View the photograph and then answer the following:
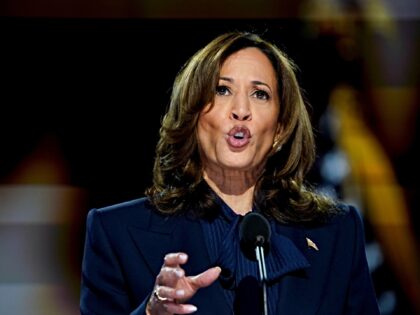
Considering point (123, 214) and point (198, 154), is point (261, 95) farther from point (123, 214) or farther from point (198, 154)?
point (123, 214)

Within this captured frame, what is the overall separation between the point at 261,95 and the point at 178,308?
700mm

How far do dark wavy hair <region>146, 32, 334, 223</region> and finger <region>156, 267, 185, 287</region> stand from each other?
495 mm

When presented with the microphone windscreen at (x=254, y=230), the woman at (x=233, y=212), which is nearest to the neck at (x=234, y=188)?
the woman at (x=233, y=212)

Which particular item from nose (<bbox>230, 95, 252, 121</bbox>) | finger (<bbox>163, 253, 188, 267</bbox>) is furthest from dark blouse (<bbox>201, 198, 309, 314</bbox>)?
finger (<bbox>163, 253, 188, 267</bbox>)

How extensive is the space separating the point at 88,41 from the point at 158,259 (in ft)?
4.89

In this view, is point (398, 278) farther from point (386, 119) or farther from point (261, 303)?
point (261, 303)

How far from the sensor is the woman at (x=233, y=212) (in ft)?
6.15

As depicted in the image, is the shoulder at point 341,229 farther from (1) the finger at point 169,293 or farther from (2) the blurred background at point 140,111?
(2) the blurred background at point 140,111

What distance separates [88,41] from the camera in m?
3.17

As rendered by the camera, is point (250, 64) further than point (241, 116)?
Yes

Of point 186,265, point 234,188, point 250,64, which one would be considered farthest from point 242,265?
point 250,64

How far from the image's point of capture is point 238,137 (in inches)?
76.1

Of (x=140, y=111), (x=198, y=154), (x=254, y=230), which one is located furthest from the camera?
(x=140, y=111)

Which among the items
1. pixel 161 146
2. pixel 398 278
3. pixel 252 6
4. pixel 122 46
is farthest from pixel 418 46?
pixel 161 146
